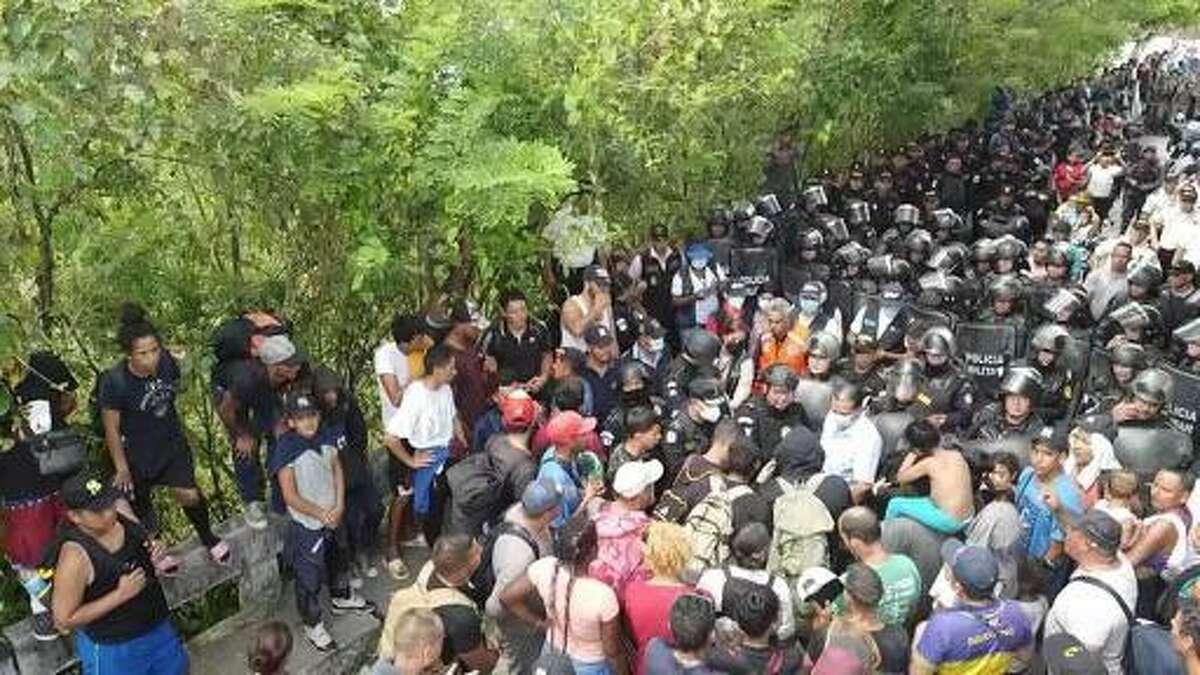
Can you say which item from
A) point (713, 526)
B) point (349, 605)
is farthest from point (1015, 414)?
point (349, 605)

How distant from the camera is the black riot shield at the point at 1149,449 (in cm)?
641

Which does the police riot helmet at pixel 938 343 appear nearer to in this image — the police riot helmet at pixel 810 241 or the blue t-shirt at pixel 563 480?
the blue t-shirt at pixel 563 480

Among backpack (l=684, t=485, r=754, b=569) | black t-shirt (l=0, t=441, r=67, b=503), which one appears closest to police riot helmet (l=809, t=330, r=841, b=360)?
backpack (l=684, t=485, r=754, b=569)

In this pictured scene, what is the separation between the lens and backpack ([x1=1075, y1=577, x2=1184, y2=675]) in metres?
4.51

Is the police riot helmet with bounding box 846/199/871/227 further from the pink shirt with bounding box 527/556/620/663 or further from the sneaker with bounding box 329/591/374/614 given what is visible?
the pink shirt with bounding box 527/556/620/663

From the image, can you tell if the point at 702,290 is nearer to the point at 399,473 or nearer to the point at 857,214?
the point at 857,214

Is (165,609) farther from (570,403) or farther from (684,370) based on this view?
(684,370)

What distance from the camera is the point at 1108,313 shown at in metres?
9.02

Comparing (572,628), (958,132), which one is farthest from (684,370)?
(958,132)

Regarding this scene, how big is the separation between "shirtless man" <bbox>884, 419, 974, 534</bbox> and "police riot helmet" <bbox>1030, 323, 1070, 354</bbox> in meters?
2.15

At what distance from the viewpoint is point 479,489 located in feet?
19.3

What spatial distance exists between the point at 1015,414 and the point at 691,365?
2134mm

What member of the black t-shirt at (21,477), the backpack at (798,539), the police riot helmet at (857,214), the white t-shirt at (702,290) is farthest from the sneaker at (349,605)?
the police riot helmet at (857,214)

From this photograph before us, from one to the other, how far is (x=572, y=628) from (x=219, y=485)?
3.72 m
